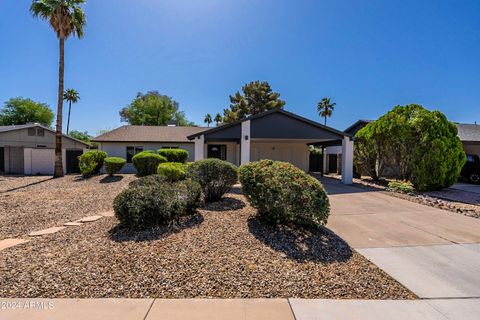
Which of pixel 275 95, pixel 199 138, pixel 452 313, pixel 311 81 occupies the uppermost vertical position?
pixel 275 95

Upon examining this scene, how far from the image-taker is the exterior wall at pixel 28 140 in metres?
19.1

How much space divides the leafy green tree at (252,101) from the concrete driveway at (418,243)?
2753cm

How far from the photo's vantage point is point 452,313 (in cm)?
284

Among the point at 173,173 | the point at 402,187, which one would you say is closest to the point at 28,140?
the point at 173,173

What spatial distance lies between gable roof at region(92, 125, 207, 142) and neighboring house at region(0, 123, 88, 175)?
2520mm

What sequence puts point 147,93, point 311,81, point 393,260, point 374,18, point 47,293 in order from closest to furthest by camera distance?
point 47,293, point 393,260, point 374,18, point 311,81, point 147,93

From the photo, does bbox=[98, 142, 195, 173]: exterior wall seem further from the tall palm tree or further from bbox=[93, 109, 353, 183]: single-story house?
the tall palm tree

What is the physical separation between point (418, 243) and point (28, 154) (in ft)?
78.6

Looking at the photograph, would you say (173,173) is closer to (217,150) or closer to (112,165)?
(112,165)

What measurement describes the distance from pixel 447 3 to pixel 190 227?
1236cm

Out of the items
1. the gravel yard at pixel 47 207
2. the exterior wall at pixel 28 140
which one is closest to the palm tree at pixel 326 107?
the exterior wall at pixel 28 140

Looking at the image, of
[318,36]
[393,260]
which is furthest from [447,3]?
[393,260]

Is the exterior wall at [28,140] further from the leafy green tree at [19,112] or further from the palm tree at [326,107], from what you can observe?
the palm tree at [326,107]

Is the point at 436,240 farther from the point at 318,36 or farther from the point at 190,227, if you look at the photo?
the point at 318,36
